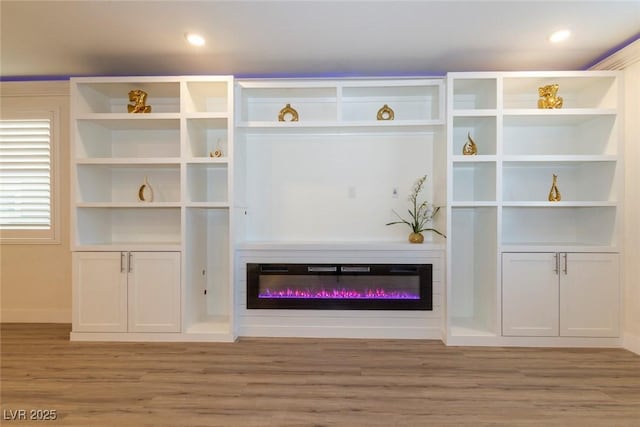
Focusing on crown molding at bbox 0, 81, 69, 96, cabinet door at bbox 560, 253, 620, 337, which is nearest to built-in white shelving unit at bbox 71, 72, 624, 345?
cabinet door at bbox 560, 253, 620, 337

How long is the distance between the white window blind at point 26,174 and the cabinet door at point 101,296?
1.10 m

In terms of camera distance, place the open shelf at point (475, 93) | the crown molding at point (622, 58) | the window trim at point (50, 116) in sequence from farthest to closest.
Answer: the window trim at point (50, 116)
the open shelf at point (475, 93)
the crown molding at point (622, 58)

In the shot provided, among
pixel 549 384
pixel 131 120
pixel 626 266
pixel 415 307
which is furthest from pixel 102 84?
pixel 626 266

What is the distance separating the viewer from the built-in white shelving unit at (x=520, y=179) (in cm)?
318

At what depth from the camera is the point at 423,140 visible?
380 centimetres

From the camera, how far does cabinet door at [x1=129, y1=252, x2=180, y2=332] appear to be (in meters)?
3.31

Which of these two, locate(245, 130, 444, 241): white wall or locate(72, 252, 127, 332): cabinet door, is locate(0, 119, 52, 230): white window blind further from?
locate(245, 130, 444, 241): white wall

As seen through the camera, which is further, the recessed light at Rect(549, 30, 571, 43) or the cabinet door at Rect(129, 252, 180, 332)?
the cabinet door at Rect(129, 252, 180, 332)

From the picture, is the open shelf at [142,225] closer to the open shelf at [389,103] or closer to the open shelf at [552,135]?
the open shelf at [389,103]

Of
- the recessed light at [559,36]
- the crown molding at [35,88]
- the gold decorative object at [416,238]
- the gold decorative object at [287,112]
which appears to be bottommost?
the gold decorative object at [416,238]

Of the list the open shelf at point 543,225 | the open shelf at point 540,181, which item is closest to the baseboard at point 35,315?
the open shelf at point 543,225

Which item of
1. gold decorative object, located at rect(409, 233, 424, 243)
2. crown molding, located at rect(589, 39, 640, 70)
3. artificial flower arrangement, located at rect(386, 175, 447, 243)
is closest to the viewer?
crown molding, located at rect(589, 39, 640, 70)

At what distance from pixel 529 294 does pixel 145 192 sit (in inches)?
151

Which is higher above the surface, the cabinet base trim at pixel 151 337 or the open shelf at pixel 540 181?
the open shelf at pixel 540 181
